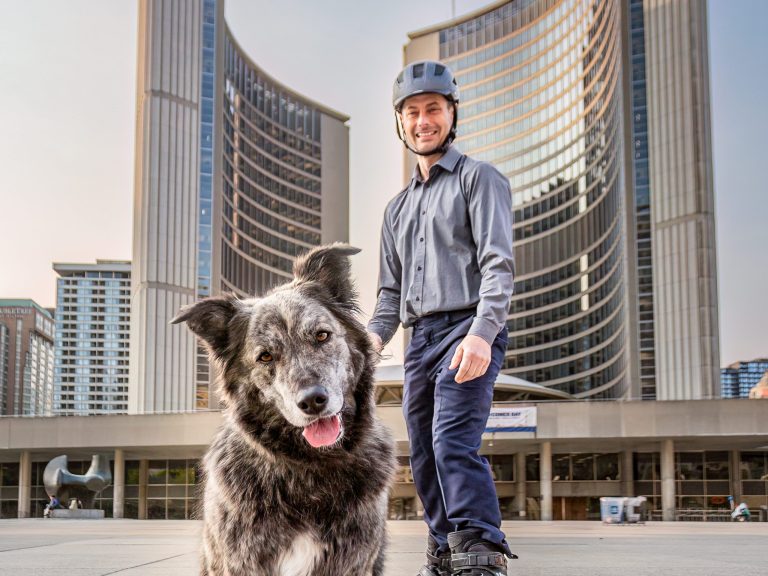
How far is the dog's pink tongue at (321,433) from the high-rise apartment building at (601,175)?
6446 centimetres

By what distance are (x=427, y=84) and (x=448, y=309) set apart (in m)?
0.98

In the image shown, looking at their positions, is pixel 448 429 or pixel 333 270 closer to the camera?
pixel 448 429

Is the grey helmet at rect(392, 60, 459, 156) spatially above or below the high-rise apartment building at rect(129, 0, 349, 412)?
below

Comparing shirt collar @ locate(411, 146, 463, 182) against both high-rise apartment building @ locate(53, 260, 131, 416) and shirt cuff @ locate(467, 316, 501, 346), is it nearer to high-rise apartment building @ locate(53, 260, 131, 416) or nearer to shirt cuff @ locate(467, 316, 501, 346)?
shirt cuff @ locate(467, 316, 501, 346)

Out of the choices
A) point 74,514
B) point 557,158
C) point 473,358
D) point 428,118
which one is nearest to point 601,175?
point 557,158

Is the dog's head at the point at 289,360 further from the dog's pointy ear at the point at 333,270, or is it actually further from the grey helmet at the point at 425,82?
the grey helmet at the point at 425,82

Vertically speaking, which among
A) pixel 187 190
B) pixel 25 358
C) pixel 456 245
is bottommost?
pixel 456 245

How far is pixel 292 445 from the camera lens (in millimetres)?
2939

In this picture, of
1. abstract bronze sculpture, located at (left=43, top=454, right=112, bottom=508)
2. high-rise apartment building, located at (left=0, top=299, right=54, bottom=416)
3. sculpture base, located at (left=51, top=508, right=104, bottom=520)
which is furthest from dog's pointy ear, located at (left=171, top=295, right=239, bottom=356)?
high-rise apartment building, located at (left=0, top=299, right=54, bottom=416)

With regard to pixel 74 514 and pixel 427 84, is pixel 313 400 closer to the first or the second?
pixel 427 84

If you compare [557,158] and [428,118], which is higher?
[557,158]

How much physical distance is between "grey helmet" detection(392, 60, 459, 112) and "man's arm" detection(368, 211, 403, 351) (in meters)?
0.60

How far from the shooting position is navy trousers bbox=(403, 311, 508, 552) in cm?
313

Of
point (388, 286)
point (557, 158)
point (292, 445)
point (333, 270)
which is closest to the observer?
point (292, 445)
